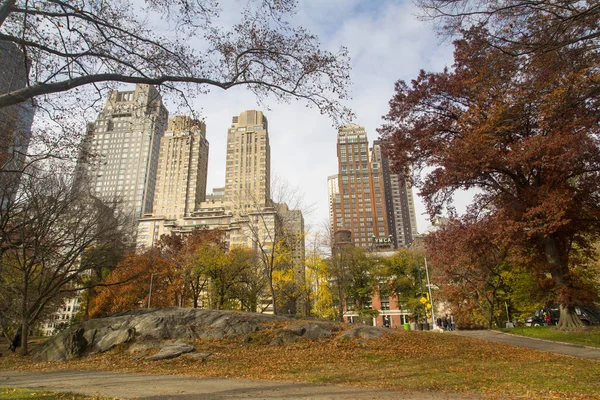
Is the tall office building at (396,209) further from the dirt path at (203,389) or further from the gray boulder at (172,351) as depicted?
the dirt path at (203,389)

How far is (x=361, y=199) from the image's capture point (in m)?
159

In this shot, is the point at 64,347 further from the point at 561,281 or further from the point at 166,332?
the point at 561,281

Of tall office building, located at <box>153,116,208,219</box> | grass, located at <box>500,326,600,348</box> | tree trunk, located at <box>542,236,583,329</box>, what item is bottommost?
grass, located at <box>500,326,600,348</box>

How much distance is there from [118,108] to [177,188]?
4951 inches

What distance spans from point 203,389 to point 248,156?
4908 inches

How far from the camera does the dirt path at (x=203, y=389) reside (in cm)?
729

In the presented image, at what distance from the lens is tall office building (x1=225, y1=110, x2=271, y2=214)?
413 feet

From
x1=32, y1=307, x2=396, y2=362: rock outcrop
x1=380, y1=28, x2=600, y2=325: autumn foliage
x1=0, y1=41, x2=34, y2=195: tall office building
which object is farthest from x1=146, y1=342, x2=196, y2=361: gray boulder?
x1=380, y1=28, x2=600, y2=325: autumn foliage

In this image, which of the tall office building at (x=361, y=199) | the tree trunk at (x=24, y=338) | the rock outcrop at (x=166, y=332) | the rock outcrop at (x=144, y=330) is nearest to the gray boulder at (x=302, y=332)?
the rock outcrop at (x=166, y=332)

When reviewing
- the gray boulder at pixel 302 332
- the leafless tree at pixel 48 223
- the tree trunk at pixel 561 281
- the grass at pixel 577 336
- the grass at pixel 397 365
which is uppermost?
the leafless tree at pixel 48 223

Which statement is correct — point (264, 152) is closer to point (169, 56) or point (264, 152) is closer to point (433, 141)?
point (433, 141)

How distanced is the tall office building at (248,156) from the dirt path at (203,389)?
10953cm

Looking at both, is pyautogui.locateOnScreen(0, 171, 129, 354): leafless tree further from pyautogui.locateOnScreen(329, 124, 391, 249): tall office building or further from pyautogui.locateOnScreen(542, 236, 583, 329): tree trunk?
pyautogui.locateOnScreen(329, 124, 391, 249): tall office building

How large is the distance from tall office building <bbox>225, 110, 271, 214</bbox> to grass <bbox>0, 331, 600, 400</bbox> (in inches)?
4108
